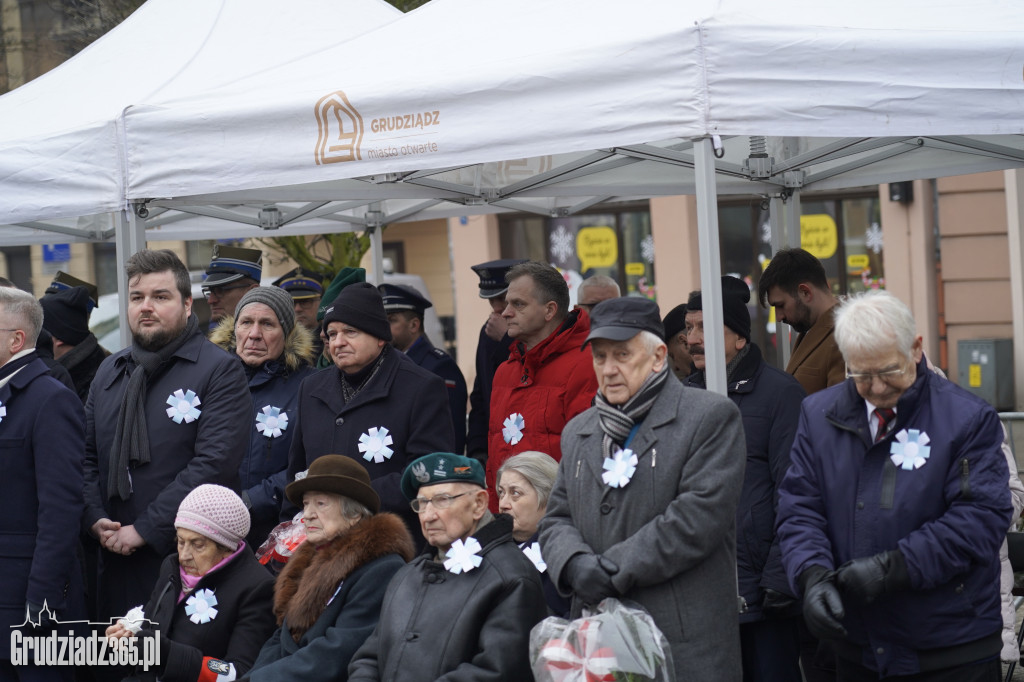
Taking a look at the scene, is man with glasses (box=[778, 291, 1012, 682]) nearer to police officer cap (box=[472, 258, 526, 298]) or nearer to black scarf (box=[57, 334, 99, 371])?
police officer cap (box=[472, 258, 526, 298])

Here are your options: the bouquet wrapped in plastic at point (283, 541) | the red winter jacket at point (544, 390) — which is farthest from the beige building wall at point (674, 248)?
the bouquet wrapped in plastic at point (283, 541)

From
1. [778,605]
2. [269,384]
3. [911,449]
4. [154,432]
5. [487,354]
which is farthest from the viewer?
[487,354]

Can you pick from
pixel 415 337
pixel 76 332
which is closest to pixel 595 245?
pixel 415 337

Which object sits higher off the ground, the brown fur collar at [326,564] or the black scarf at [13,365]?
the black scarf at [13,365]

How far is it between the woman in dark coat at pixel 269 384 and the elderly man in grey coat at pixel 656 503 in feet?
6.10

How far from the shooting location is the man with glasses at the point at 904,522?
310 centimetres

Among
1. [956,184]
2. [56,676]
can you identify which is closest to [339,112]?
[56,676]

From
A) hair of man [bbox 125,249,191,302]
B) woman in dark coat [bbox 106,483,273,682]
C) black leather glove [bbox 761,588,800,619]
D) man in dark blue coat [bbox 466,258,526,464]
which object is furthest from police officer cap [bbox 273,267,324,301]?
black leather glove [bbox 761,588,800,619]

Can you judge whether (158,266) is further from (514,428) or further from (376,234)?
(376,234)

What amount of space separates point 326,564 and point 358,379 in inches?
39.9

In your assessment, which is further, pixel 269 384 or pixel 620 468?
pixel 269 384

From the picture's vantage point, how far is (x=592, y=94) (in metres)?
3.69

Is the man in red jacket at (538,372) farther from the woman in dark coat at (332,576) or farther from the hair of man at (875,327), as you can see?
the hair of man at (875,327)

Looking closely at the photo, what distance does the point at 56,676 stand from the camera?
4.47 meters
